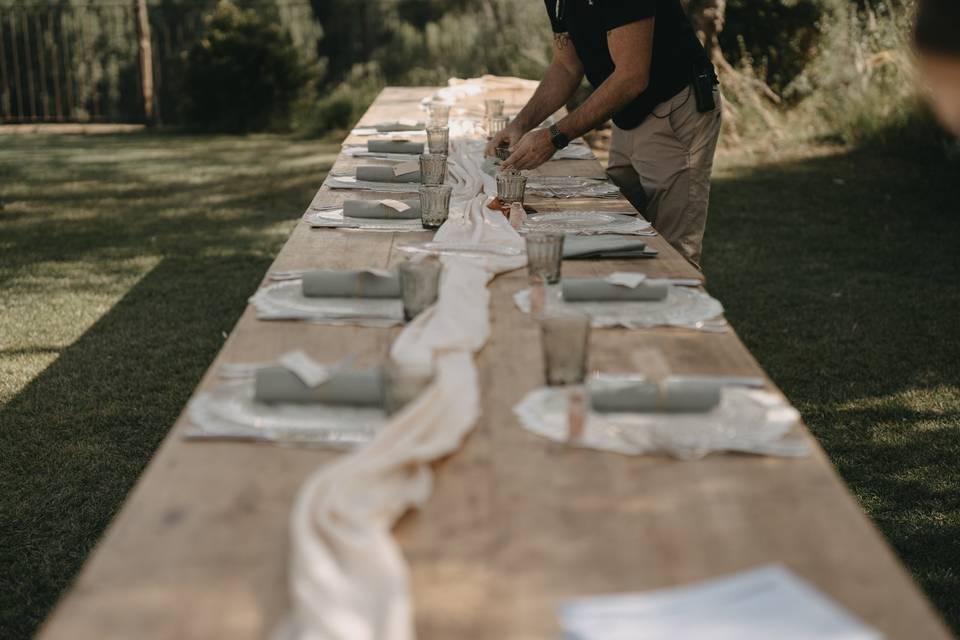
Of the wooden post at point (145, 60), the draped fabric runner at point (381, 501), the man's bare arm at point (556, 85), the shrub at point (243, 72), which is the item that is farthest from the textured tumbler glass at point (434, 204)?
the wooden post at point (145, 60)

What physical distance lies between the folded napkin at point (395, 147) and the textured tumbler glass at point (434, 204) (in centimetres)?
126

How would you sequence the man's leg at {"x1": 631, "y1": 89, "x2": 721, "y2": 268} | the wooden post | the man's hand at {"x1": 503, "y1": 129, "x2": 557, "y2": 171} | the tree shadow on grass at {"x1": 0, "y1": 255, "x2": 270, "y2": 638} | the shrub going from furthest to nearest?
the wooden post, the shrub, the man's leg at {"x1": 631, "y1": 89, "x2": 721, "y2": 268}, the man's hand at {"x1": 503, "y1": 129, "x2": 557, "y2": 171}, the tree shadow on grass at {"x1": 0, "y1": 255, "x2": 270, "y2": 638}

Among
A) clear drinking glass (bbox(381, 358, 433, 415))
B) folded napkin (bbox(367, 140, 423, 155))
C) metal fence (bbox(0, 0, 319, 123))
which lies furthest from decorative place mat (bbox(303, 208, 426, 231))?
metal fence (bbox(0, 0, 319, 123))

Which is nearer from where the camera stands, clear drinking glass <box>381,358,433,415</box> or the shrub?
clear drinking glass <box>381,358,433,415</box>

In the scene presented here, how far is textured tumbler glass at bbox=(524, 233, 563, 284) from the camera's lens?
2400 millimetres

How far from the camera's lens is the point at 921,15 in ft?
5.20

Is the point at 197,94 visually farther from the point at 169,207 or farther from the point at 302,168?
the point at 169,207

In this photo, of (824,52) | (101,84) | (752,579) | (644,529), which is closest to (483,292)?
(644,529)

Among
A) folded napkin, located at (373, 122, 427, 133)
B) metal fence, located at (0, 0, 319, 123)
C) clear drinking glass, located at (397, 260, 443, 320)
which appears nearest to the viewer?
clear drinking glass, located at (397, 260, 443, 320)

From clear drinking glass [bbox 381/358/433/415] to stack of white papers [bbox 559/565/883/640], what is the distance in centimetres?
53

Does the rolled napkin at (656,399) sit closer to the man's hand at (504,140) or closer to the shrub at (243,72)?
the man's hand at (504,140)

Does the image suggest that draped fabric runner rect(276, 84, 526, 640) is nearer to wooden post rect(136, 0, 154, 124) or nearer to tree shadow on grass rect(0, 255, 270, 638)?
tree shadow on grass rect(0, 255, 270, 638)

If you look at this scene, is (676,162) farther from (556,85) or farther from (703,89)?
(556,85)

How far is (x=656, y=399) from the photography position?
5.67 feet
